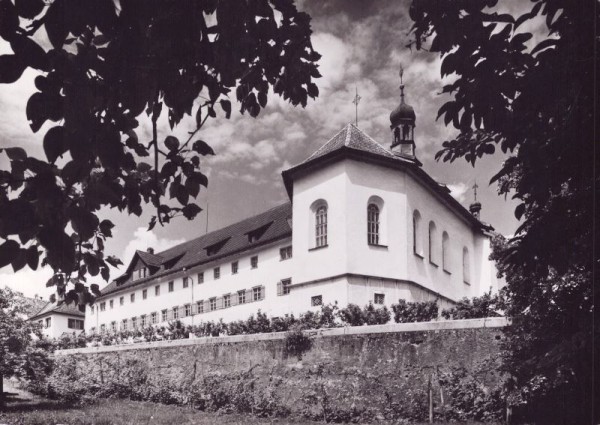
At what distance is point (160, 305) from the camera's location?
44.8 m

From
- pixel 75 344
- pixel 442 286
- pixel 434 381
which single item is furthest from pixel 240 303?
pixel 434 381

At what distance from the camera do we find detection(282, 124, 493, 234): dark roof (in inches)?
1093

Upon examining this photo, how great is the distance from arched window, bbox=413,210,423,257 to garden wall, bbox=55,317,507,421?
12858 millimetres

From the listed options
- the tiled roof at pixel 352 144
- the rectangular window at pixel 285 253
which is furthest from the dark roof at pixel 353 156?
the rectangular window at pixel 285 253

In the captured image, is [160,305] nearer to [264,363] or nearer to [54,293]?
[264,363]

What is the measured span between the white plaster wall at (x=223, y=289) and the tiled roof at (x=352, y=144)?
7004mm

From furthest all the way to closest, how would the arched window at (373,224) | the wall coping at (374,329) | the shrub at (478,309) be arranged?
the arched window at (373,224) → the shrub at (478,309) → the wall coping at (374,329)

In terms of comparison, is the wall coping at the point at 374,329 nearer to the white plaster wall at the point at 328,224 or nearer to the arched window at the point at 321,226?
the white plaster wall at the point at 328,224

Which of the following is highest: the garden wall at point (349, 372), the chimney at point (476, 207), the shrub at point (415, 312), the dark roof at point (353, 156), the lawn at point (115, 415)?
the dark roof at point (353, 156)

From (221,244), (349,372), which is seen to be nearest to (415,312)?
(349,372)

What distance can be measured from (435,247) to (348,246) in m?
7.95

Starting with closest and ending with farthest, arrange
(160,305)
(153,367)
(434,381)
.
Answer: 1. (434,381)
2. (153,367)
3. (160,305)

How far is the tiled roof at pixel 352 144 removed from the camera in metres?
28.2

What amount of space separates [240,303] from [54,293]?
31.7 m
